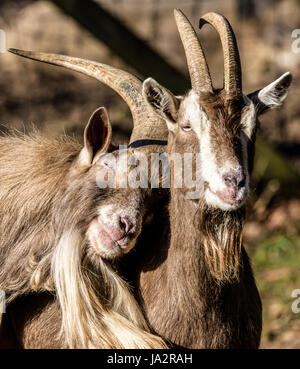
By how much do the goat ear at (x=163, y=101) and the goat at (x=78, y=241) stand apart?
1.09ft

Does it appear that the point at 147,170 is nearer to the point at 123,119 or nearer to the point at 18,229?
the point at 18,229

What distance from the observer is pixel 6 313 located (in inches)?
192

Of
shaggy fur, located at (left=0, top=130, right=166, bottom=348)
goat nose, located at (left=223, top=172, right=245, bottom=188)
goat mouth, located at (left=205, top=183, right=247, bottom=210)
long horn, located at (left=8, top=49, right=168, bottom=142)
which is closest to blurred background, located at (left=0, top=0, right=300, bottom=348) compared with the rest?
shaggy fur, located at (left=0, top=130, right=166, bottom=348)

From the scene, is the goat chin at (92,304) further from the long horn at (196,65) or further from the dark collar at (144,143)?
A: the long horn at (196,65)

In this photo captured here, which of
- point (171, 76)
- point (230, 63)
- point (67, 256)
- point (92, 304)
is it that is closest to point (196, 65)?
point (230, 63)

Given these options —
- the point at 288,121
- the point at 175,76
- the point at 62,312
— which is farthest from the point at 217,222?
the point at 288,121

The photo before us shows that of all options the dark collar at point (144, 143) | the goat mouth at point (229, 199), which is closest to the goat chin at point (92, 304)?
the dark collar at point (144, 143)

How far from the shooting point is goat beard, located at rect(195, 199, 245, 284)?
4215mm

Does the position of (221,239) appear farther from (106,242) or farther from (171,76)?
(171,76)

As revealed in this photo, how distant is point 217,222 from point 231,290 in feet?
1.94

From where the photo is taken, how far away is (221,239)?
431cm

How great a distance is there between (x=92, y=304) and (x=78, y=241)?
425 millimetres

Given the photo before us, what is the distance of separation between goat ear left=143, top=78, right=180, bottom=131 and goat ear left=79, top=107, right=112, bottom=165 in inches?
12.7

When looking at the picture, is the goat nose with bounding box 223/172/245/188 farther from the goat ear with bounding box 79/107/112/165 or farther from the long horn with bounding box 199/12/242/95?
the goat ear with bounding box 79/107/112/165
